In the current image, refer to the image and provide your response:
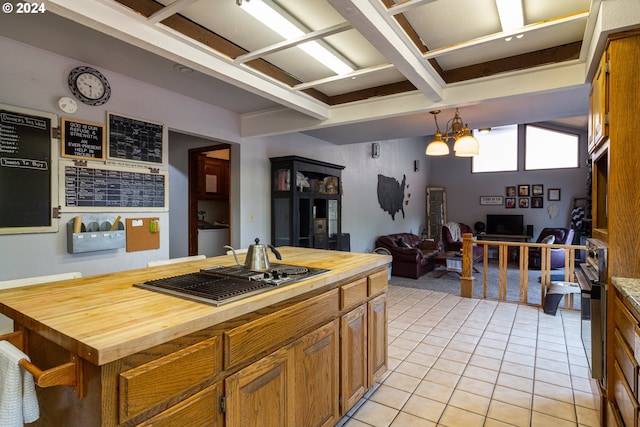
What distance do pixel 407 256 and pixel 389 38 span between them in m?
4.64

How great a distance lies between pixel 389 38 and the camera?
196 centimetres

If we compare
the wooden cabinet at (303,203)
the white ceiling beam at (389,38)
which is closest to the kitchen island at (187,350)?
the white ceiling beam at (389,38)

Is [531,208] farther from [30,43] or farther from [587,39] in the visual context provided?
[30,43]

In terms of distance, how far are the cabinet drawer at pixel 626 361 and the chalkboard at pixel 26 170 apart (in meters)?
3.53

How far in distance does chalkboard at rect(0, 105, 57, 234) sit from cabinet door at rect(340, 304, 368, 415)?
7.72 ft

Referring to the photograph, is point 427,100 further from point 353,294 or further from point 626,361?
point 626,361

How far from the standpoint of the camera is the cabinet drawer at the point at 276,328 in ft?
3.98

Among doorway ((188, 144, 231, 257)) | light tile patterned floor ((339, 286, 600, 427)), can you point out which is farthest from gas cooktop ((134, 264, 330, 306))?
doorway ((188, 144, 231, 257))

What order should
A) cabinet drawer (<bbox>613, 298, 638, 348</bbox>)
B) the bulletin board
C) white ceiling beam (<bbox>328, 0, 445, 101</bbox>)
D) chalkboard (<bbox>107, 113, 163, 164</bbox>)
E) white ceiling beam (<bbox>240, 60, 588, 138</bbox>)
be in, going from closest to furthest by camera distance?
cabinet drawer (<bbox>613, 298, 638, 348</bbox>) < white ceiling beam (<bbox>328, 0, 445, 101</bbox>) < white ceiling beam (<bbox>240, 60, 588, 138</bbox>) < chalkboard (<bbox>107, 113, 163, 164</bbox>) < the bulletin board

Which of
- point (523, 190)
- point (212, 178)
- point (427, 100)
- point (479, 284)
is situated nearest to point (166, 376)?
point (427, 100)

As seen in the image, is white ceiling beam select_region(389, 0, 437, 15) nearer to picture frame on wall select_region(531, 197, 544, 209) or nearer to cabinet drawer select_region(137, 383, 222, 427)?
cabinet drawer select_region(137, 383, 222, 427)

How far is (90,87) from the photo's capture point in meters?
2.75

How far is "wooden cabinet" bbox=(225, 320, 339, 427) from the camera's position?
1.24 m

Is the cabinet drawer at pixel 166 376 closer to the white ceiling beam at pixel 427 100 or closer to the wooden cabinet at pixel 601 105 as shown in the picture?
the wooden cabinet at pixel 601 105
